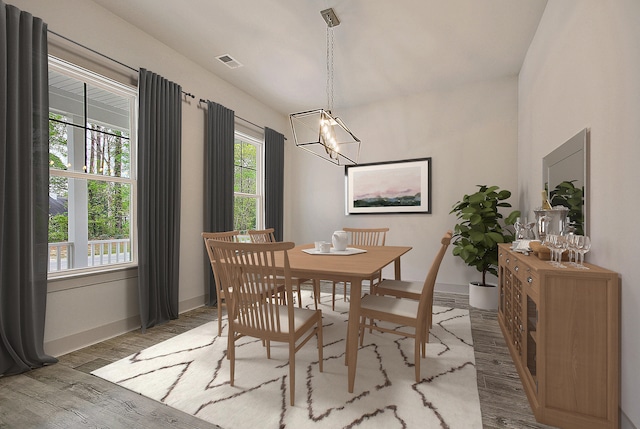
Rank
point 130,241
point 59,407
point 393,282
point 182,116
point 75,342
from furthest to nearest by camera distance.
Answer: point 182,116 → point 130,241 → point 393,282 → point 75,342 → point 59,407

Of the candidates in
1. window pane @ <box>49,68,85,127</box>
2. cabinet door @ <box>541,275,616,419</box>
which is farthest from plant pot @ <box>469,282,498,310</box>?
window pane @ <box>49,68,85,127</box>

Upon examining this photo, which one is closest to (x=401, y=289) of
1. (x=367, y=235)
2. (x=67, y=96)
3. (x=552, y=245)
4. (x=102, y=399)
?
(x=552, y=245)

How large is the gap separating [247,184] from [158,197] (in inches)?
67.0

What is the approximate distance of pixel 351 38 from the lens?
9.74 feet

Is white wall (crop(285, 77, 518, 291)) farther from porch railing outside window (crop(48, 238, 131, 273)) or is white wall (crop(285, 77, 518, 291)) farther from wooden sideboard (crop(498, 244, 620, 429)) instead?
porch railing outside window (crop(48, 238, 131, 273))

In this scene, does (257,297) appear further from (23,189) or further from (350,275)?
(23,189)

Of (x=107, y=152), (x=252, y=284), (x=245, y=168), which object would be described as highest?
(x=245, y=168)

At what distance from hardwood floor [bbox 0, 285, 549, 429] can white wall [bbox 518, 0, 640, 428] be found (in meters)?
0.52

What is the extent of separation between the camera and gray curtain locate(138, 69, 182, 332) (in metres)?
2.79

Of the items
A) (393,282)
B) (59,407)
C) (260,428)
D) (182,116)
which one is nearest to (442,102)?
(393,282)

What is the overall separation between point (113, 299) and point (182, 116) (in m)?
2.03

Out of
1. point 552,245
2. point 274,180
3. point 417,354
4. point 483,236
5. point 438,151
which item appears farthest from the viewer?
point 274,180

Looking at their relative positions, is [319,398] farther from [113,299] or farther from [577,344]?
[113,299]

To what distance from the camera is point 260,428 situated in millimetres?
1466
